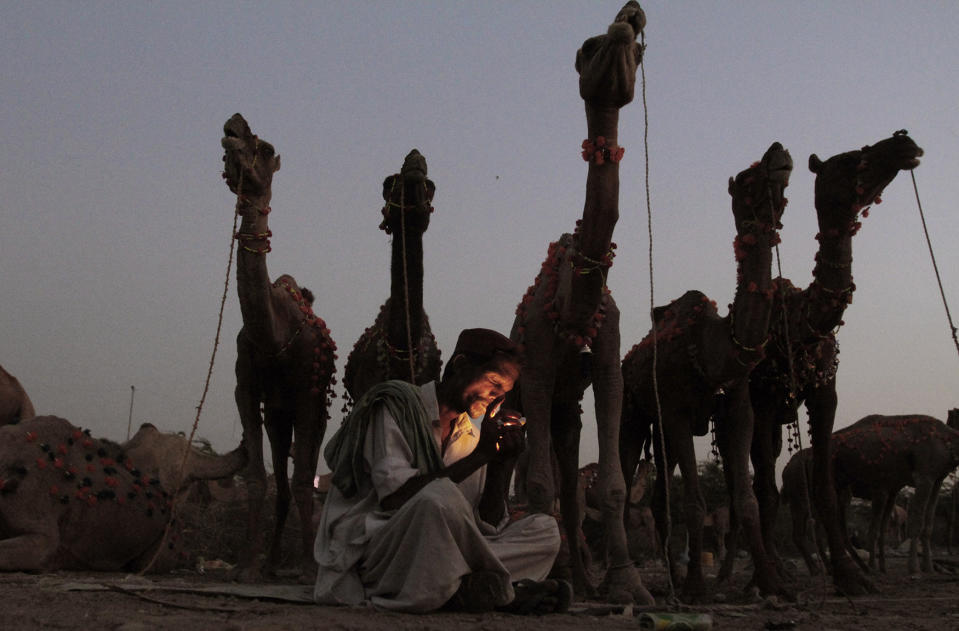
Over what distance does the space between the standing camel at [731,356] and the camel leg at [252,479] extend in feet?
11.5

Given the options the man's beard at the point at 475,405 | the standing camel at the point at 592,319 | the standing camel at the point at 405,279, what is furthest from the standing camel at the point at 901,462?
the man's beard at the point at 475,405

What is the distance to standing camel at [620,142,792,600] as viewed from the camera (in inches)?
285

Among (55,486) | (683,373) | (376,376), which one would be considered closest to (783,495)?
(683,373)

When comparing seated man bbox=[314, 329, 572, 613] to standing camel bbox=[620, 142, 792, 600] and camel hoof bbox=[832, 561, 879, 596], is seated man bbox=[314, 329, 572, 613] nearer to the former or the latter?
standing camel bbox=[620, 142, 792, 600]

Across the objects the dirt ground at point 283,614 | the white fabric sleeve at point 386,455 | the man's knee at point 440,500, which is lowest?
the dirt ground at point 283,614

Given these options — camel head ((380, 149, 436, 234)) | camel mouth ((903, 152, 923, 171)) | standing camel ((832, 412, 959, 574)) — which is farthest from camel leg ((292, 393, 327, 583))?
standing camel ((832, 412, 959, 574))

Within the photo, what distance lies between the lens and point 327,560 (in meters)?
4.57

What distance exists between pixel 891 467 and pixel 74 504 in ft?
33.0

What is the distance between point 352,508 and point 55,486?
3834 millimetres

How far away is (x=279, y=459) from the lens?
9.41m

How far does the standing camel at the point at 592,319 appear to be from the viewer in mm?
6219

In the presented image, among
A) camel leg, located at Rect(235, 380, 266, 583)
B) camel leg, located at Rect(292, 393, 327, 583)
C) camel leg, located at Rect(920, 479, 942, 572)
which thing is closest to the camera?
camel leg, located at Rect(235, 380, 266, 583)

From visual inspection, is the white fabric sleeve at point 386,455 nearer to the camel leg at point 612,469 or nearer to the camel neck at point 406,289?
the camel leg at point 612,469

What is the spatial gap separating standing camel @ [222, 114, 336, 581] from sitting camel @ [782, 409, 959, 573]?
6.48m
